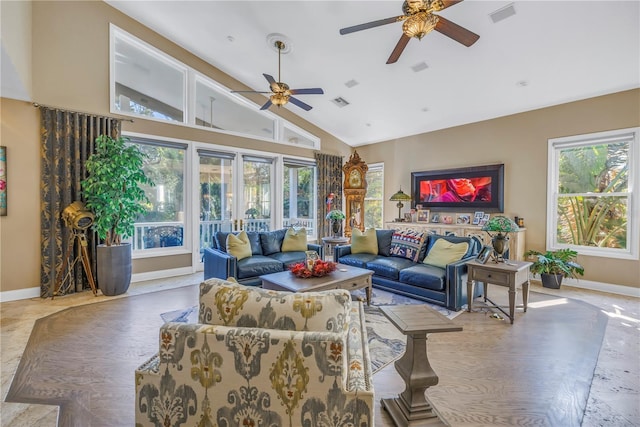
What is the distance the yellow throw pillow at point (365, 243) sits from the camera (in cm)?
498

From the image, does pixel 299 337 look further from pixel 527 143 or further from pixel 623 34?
pixel 527 143

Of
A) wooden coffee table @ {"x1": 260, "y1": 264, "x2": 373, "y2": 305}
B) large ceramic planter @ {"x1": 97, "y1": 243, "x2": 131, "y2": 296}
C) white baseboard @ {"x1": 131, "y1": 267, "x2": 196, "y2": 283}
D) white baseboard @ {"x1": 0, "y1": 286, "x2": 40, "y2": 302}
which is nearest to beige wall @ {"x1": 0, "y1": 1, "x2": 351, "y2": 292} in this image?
white baseboard @ {"x1": 0, "y1": 286, "x2": 40, "y2": 302}

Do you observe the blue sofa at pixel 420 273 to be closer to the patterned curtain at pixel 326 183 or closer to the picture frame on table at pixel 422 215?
the picture frame on table at pixel 422 215

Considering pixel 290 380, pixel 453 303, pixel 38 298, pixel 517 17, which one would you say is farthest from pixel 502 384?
pixel 38 298

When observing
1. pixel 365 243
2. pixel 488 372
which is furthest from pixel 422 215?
pixel 488 372

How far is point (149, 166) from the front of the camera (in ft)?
17.3

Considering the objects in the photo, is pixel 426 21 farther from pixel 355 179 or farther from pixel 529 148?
pixel 355 179

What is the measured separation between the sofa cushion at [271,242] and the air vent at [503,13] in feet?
13.6

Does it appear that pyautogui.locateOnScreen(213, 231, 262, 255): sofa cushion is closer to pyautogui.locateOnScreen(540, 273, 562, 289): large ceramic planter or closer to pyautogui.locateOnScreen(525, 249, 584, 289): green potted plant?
pyautogui.locateOnScreen(525, 249, 584, 289): green potted plant

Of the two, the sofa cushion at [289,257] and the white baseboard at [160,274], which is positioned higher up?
the sofa cushion at [289,257]

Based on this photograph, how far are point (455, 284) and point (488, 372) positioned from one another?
1322 millimetres

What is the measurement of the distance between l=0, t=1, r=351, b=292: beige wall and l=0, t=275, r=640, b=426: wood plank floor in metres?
0.80

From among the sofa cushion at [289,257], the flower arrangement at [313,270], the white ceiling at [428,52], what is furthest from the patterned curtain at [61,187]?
the flower arrangement at [313,270]

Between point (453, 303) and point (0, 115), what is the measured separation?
20.4 ft
